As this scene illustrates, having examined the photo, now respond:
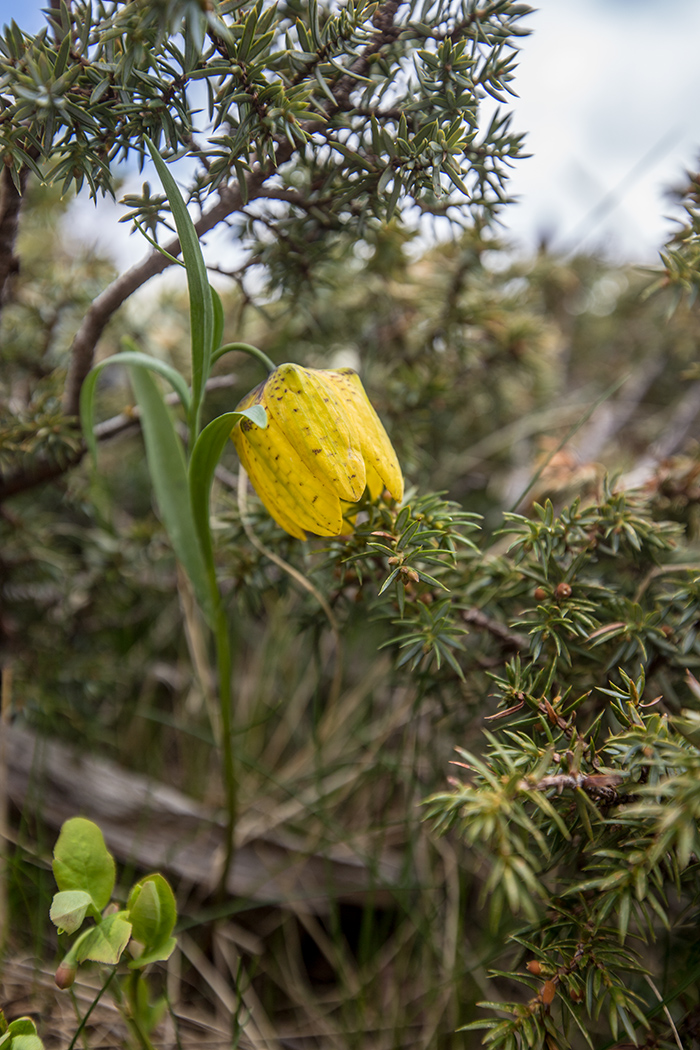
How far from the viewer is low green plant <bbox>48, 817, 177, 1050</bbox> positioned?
1.96 feet

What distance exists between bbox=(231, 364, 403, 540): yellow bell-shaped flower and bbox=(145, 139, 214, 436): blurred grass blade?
7cm

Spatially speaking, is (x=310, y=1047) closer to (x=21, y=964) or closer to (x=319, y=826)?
(x=319, y=826)

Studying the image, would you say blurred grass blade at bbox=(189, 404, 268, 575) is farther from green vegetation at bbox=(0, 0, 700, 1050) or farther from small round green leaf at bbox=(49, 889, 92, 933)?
small round green leaf at bbox=(49, 889, 92, 933)

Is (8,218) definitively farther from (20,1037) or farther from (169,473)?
(20,1037)

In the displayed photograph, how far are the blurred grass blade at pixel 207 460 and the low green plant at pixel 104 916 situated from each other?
1.07 feet

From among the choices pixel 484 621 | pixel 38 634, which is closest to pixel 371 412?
pixel 484 621

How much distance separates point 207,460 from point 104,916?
481 millimetres

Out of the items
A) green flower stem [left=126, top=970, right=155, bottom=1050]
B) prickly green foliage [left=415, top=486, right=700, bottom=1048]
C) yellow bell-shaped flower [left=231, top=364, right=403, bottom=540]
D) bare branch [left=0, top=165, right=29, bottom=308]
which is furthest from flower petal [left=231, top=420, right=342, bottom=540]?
green flower stem [left=126, top=970, right=155, bottom=1050]

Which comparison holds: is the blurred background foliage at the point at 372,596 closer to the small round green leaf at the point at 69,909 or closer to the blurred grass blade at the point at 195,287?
the blurred grass blade at the point at 195,287

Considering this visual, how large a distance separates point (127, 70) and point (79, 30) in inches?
4.2

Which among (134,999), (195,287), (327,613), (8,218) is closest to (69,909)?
(134,999)

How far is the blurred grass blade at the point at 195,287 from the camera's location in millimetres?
603

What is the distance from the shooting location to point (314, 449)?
2.07 ft

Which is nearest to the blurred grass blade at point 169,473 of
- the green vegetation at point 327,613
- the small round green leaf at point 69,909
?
the green vegetation at point 327,613
